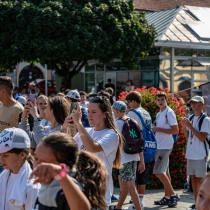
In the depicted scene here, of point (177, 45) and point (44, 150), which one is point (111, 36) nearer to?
point (177, 45)

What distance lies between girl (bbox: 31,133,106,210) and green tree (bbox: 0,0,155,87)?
18.3 m

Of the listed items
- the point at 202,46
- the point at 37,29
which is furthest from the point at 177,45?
the point at 37,29

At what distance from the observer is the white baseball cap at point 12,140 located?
416 cm

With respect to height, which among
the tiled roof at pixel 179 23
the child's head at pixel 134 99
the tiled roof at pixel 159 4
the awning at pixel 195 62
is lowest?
the child's head at pixel 134 99

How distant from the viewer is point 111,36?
23.3m

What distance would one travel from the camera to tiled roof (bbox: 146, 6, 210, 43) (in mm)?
23538

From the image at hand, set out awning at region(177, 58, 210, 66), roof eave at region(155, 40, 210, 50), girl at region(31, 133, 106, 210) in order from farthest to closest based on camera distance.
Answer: awning at region(177, 58, 210, 66) → roof eave at region(155, 40, 210, 50) → girl at region(31, 133, 106, 210)

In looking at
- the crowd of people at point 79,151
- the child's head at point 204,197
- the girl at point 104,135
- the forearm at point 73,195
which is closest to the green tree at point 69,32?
the crowd of people at point 79,151

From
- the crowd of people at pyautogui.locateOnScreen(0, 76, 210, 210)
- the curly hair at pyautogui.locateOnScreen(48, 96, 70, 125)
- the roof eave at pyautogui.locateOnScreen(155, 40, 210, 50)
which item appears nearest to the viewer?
the crowd of people at pyautogui.locateOnScreen(0, 76, 210, 210)

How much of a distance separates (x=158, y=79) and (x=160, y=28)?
2.56m

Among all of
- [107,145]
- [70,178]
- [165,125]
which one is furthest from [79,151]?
[165,125]

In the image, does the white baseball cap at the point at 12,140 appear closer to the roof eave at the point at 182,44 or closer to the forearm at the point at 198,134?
the forearm at the point at 198,134

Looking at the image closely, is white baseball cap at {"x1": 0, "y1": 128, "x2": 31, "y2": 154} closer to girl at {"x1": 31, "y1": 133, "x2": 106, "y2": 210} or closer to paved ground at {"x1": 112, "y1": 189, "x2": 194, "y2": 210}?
girl at {"x1": 31, "y1": 133, "x2": 106, "y2": 210}

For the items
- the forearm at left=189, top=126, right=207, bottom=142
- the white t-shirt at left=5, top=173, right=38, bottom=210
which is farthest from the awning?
the white t-shirt at left=5, top=173, right=38, bottom=210
